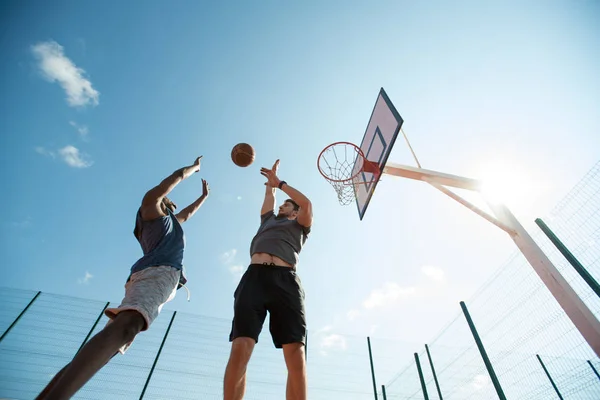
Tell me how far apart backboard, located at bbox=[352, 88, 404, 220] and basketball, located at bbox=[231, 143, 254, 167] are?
1.99 m

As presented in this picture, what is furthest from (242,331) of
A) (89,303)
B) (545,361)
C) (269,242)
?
(545,361)

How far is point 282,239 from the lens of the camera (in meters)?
2.80

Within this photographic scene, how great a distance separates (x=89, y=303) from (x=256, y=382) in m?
3.80

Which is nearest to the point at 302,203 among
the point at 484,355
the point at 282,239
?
the point at 282,239

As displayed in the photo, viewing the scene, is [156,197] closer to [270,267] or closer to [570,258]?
[270,267]

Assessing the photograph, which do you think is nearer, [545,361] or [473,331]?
[473,331]

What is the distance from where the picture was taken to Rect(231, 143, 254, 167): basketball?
426 cm

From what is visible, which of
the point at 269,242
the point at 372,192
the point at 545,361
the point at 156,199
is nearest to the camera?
the point at 156,199

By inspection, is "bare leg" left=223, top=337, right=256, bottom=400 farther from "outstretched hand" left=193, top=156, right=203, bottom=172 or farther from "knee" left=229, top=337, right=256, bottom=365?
"outstretched hand" left=193, top=156, right=203, bottom=172

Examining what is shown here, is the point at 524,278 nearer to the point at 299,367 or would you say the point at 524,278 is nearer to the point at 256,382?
the point at 299,367

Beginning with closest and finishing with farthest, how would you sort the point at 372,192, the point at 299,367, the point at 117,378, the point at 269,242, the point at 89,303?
1. the point at 299,367
2. the point at 269,242
3. the point at 372,192
4. the point at 117,378
5. the point at 89,303

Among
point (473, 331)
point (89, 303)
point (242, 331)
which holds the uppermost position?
point (89, 303)

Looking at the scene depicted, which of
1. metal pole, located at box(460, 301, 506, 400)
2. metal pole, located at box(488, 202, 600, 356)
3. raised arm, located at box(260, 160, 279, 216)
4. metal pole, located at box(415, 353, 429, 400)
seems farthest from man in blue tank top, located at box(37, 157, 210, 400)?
metal pole, located at box(415, 353, 429, 400)

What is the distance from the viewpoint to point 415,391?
657 cm
